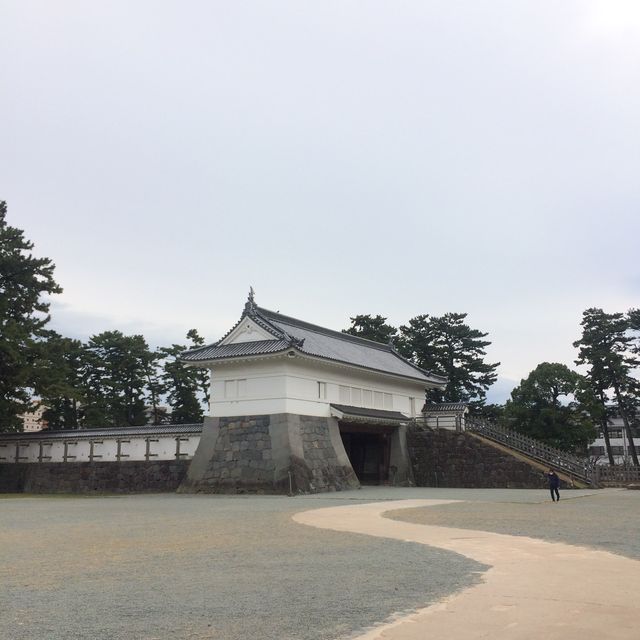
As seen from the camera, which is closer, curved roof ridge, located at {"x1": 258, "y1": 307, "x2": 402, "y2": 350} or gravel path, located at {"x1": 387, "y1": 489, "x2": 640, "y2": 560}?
gravel path, located at {"x1": 387, "y1": 489, "x2": 640, "y2": 560}

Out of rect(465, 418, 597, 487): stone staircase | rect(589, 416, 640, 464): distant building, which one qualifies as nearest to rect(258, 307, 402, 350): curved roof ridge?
rect(465, 418, 597, 487): stone staircase

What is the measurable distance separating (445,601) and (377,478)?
95.6ft

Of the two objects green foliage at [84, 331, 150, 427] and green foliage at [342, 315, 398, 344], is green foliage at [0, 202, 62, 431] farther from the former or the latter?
green foliage at [342, 315, 398, 344]

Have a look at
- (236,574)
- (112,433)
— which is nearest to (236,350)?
(112,433)

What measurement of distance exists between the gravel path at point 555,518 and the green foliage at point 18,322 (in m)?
24.7

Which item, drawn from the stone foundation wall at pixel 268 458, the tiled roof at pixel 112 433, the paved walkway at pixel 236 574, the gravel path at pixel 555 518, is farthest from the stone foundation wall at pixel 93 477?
the gravel path at pixel 555 518

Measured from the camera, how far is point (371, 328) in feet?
183

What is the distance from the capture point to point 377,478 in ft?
115

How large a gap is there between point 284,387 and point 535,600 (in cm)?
2240

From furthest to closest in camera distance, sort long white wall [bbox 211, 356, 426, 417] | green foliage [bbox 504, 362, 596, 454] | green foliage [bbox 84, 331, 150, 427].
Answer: green foliage [bbox 84, 331, 150, 427], green foliage [bbox 504, 362, 596, 454], long white wall [bbox 211, 356, 426, 417]

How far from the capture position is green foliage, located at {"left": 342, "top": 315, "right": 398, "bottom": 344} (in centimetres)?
5506

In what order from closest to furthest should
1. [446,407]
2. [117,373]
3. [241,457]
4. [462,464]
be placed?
[241,457], [462,464], [446,407], [117,373]

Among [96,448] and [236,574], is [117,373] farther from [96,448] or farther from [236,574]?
[236,574]

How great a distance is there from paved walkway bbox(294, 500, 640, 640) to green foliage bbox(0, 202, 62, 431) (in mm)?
29238
